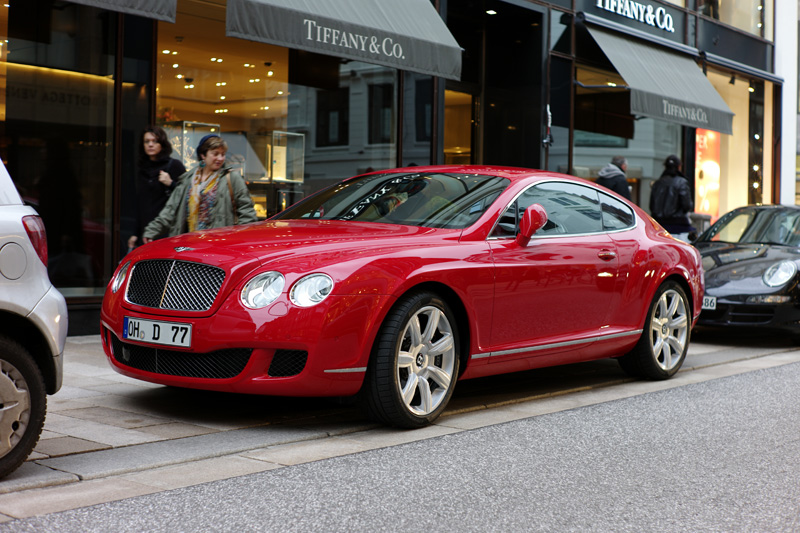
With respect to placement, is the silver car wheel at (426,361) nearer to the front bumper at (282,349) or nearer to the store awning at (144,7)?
the front bumper at (282,349)

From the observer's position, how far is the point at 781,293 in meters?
9.38

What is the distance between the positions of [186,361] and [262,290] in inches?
22.4

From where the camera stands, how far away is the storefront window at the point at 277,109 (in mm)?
11273

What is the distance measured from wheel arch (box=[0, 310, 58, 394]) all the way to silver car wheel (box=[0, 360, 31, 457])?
19 cm

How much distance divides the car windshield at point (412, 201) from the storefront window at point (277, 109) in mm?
5094

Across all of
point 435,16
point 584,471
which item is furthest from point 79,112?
point 584,471

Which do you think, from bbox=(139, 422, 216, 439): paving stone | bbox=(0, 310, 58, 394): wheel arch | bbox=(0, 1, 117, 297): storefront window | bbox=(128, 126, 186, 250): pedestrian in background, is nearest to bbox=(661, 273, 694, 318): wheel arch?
bbox=(139, 422, 216, 439): paving stone

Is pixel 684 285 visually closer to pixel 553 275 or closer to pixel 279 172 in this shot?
pixel 553 275

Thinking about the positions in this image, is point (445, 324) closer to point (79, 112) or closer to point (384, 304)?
point (384, 304)

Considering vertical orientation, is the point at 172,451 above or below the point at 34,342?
below

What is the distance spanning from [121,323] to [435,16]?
7.32m

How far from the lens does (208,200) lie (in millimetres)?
7418

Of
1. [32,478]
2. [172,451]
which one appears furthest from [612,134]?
[32,478]

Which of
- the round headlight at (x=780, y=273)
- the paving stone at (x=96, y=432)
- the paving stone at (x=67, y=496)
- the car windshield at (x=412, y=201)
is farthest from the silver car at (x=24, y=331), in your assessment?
the round headlight at (x=780, y=273)
